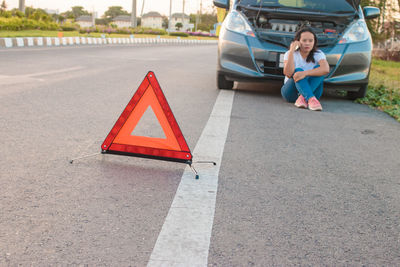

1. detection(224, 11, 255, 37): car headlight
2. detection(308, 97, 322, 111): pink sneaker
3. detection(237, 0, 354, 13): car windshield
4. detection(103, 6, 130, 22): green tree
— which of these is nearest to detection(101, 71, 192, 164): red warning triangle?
detection(308, 97, 322, 111): pink sneaker

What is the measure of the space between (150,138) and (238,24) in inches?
167

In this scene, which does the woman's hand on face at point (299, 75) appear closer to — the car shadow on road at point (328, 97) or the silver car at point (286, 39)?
the car shadow on road at point (328, 97)

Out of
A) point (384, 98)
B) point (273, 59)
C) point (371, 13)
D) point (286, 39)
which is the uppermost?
point (371, 13)

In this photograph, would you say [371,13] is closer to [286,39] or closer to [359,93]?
[359,93]

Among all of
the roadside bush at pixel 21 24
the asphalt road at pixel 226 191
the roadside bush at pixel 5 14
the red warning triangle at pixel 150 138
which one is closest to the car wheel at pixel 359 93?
the asphalt road at pixel 226 191

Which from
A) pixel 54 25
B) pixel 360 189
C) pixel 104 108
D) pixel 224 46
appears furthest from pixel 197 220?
pixel 54 25

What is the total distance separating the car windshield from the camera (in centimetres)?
757

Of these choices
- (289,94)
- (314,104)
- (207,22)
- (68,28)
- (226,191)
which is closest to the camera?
(226,191)

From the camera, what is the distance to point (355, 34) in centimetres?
708

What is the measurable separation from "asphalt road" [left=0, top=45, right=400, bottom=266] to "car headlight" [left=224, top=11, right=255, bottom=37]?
72.2 inches

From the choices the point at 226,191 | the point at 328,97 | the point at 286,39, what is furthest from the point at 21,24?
the point at 226,191

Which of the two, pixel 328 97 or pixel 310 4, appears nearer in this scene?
pixel 310 4

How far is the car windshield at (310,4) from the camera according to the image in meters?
7.57

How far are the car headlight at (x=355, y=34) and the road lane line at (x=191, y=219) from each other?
12.7 ft
